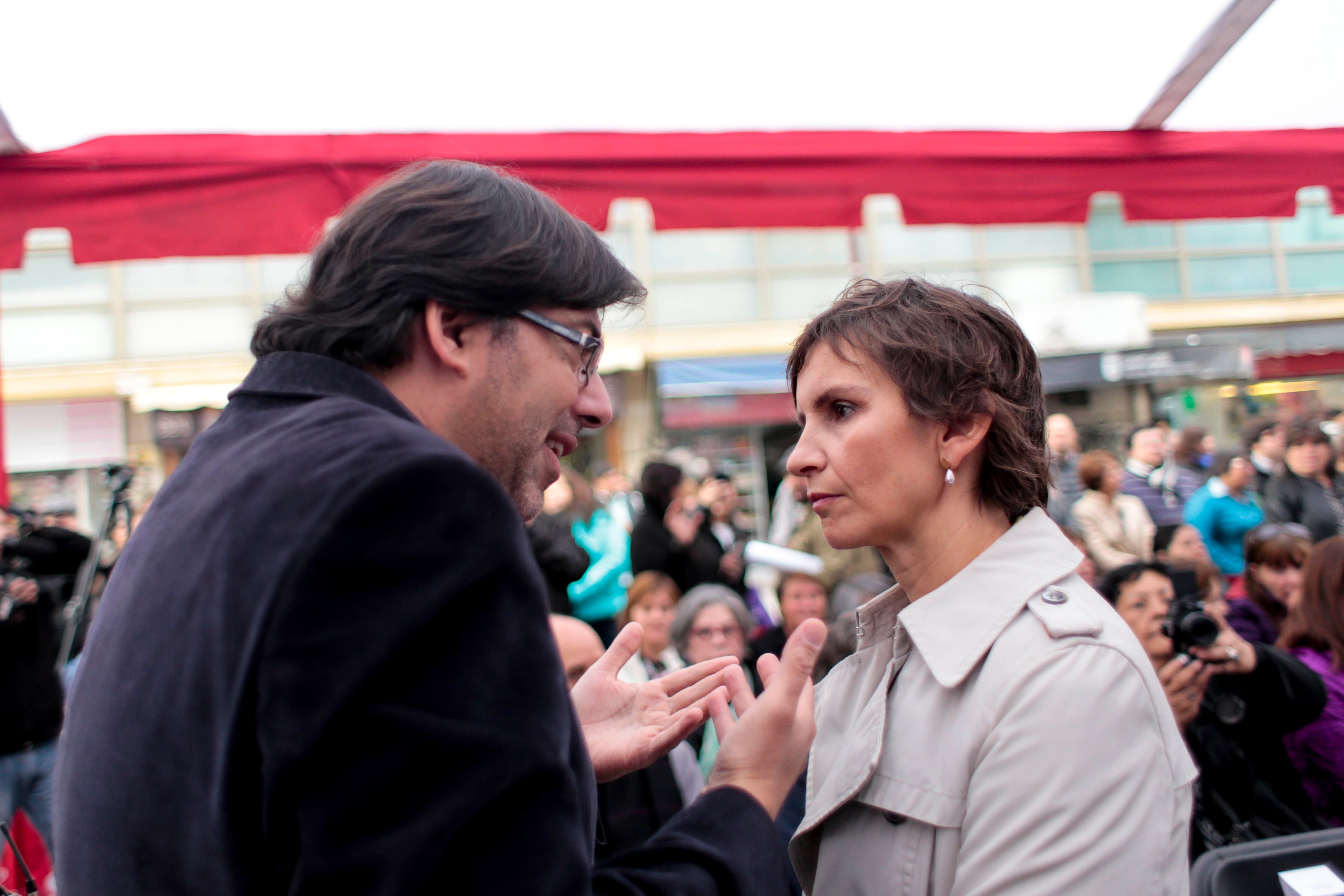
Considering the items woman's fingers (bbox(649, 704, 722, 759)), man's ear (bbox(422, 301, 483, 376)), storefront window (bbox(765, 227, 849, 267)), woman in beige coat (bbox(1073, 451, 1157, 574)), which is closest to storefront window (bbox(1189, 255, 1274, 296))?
storefront window (bbox(765, 227, 849, 267))

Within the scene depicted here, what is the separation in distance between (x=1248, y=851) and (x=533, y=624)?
1.95 metres

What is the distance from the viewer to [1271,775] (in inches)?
114

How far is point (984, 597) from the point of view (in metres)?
1.40

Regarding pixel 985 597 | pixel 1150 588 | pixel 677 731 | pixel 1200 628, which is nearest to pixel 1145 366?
pixel 1150 588

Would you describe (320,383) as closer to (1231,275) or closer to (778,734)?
(778,734)

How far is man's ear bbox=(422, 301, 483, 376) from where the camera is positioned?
3.61ft

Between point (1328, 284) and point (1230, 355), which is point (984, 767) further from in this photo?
point (1328, 284)

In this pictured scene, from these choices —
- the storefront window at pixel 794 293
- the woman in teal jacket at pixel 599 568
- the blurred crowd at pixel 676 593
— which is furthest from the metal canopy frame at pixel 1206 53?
the storefront window at pixel 794 293

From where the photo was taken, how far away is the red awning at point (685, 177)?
2879 mm

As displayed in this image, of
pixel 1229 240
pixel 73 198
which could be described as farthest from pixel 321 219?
pixel 1229 240

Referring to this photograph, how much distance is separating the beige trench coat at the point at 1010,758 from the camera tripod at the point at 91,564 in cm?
393

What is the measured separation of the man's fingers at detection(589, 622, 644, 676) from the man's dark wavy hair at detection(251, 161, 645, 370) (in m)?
0.56

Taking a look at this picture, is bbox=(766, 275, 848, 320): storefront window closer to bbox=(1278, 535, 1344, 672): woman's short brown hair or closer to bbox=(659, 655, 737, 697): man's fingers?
bbox=(1278, 535, 1344, 672): woman's short brown hair

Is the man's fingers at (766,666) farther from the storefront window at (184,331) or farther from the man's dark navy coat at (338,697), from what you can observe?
the storefront window at (184,331)
